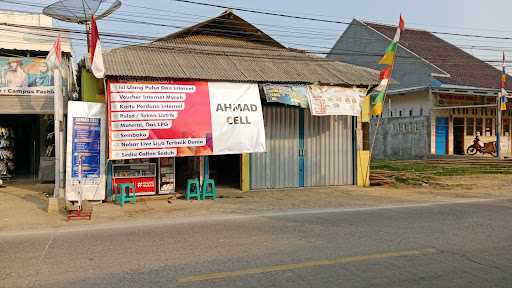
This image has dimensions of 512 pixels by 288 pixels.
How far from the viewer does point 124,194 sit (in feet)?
37.3

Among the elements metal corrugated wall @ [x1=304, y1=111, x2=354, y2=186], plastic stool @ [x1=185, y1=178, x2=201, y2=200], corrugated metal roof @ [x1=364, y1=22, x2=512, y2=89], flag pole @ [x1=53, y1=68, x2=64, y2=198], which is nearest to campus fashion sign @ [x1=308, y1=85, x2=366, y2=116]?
metal corrugated wall @ [x1=304, y1=111, x2=354, y2=186]

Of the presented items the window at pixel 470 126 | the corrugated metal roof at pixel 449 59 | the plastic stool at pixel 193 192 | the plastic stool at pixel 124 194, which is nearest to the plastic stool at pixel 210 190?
the plastic stool at pixel 193 192

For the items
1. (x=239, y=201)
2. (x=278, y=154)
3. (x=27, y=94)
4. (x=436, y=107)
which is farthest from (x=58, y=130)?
(x=436, y=107)

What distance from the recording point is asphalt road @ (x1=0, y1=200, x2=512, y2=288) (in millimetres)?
5121

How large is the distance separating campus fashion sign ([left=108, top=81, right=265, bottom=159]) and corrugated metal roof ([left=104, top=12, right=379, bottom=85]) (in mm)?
341

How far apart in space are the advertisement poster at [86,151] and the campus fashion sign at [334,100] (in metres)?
5.72

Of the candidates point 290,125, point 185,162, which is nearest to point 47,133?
point 185,162

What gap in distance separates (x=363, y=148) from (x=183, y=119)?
633cm

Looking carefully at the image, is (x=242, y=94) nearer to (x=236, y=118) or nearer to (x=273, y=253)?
(x=236, y=118)

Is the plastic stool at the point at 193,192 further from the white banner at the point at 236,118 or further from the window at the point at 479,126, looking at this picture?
the window at the point at 479,126

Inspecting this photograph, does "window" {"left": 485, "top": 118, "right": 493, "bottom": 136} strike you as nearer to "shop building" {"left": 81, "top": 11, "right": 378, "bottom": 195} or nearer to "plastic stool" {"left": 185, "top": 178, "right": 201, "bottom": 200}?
"shop building" {"left": 81, "top": 11, "right": 378, "bottom": 195}

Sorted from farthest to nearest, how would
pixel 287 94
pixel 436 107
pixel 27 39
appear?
pixel 436 107
pixel 27 39
pixel 287 94

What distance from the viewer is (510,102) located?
2738cm

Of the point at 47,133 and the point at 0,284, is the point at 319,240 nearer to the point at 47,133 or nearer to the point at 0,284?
the point at 0,284
